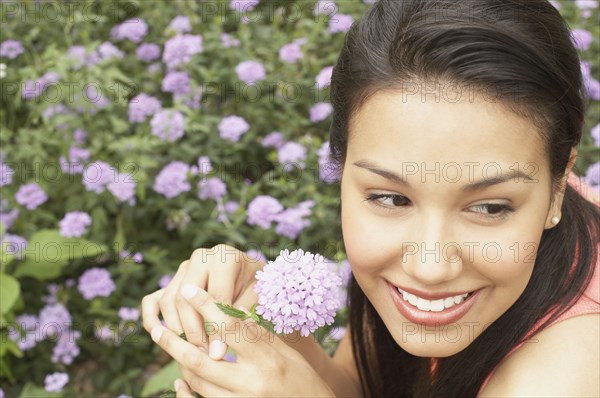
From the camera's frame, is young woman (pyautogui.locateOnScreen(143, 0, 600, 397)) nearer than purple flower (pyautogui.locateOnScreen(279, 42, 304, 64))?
Yes

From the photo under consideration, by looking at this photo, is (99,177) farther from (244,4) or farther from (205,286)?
(244,4)

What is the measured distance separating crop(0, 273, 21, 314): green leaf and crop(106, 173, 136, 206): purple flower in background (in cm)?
38

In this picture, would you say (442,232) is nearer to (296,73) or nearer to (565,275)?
(565,275)

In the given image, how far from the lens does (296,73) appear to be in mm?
2779

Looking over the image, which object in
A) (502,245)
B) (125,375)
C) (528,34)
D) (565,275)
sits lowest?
(125,375)

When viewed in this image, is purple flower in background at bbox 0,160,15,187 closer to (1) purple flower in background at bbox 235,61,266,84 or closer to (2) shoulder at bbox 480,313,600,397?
(1) purple flower in background at bbox 235,61,266,84

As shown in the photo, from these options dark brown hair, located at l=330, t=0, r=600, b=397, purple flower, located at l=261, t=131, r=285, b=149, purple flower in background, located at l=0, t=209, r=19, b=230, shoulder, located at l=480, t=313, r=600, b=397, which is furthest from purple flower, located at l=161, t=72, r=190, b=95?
shoulder, located at l=480, t=313, r=600, b=397

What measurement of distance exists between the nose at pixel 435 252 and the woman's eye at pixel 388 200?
0.06 meters

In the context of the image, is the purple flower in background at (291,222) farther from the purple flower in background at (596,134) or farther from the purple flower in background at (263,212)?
the purple flower in background at (596,134)

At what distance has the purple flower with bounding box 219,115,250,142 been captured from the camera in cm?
248

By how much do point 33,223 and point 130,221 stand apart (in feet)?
0.97

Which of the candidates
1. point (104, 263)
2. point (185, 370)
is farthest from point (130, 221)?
point (185, 370)

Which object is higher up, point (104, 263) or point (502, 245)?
point (502, 245)

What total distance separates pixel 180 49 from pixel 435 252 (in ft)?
5.38
